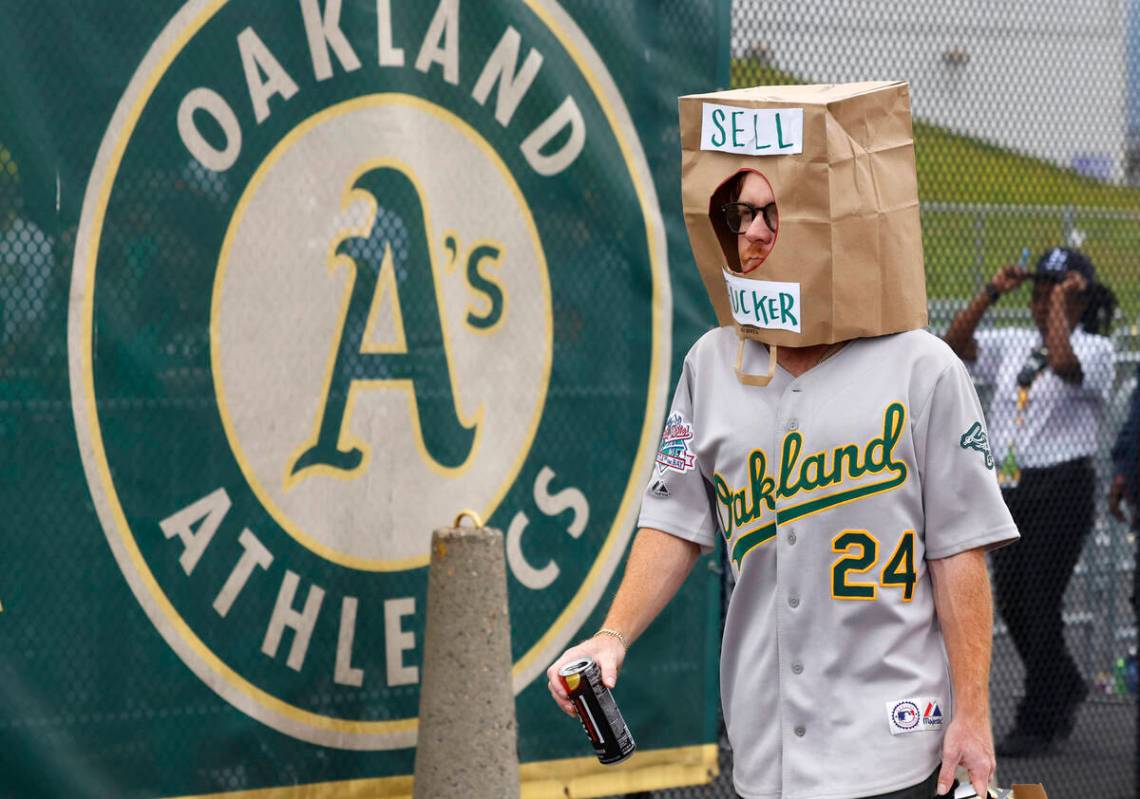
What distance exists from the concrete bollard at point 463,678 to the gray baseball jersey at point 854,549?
1.62m

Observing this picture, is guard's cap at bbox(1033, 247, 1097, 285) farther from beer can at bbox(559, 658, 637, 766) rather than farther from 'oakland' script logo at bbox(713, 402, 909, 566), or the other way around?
beer can at bbox(559, 658, 637, 766)

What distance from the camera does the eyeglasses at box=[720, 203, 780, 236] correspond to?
3.23 m

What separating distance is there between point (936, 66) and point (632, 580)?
3297 mm

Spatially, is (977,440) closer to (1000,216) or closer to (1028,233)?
(1000,216)

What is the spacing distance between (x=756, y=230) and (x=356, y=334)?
1.97 metres

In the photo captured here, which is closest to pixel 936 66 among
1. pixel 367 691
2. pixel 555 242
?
pixel 555 242

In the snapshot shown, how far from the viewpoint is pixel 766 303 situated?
126 inches

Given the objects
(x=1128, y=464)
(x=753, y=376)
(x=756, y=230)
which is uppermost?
(x=756, y=230)

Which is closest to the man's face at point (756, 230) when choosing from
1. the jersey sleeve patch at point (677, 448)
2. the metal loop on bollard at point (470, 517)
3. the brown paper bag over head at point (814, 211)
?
the brown paper bag over head at point (814, 211)

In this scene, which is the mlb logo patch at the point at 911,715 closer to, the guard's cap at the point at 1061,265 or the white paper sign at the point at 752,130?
the white paper sign at the point at 752,130

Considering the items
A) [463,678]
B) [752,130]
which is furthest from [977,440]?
[463,678]

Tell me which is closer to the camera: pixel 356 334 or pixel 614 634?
pixel 614 634

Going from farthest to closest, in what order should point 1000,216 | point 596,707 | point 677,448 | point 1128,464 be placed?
point 1128,464 < point 1000,216 < point 677,448 < point 596,707

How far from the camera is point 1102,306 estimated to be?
670 centimetres
